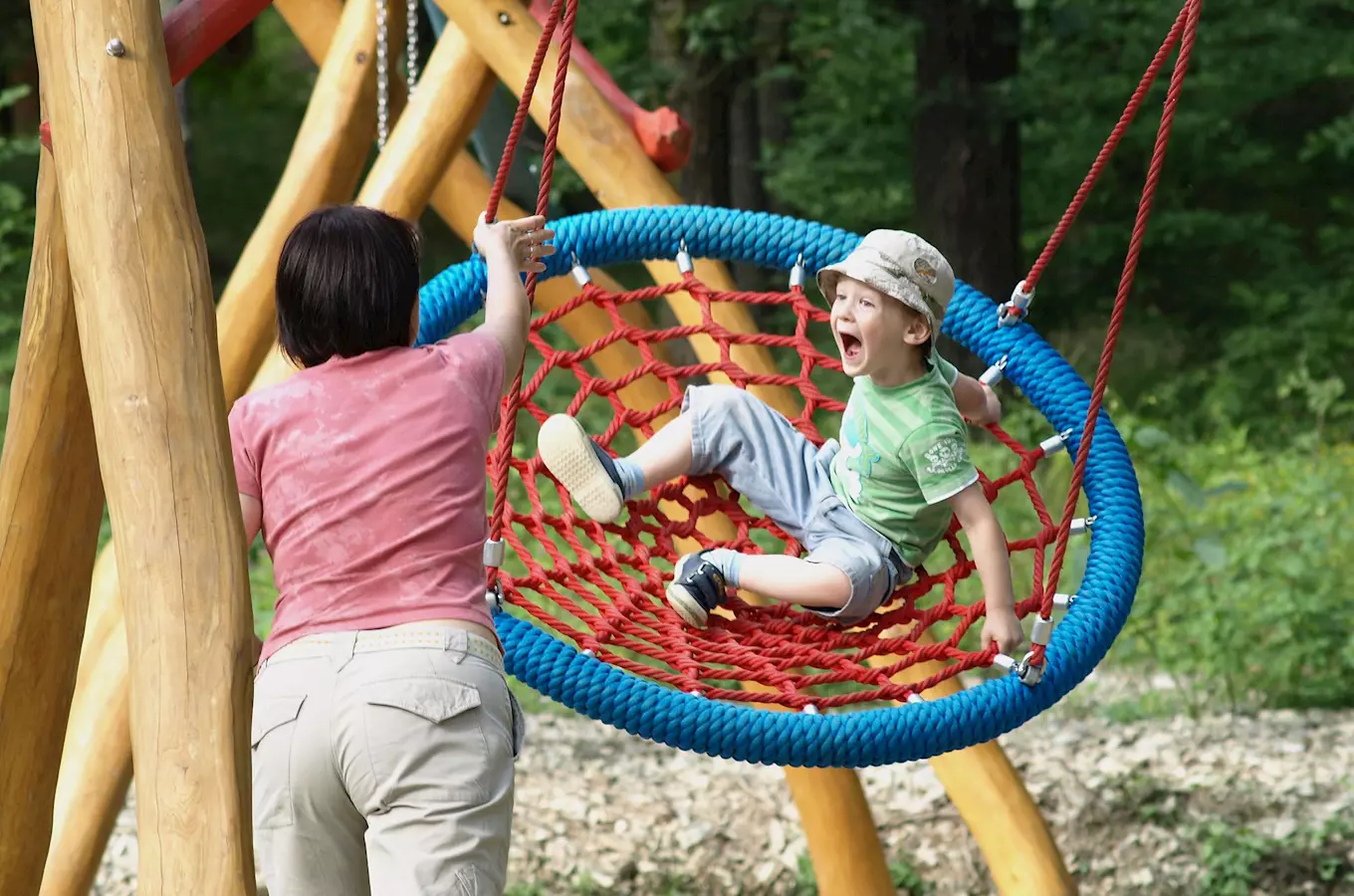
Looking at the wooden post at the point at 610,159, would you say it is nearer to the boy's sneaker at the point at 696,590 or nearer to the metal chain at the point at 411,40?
the metal chain at the point at 411,40

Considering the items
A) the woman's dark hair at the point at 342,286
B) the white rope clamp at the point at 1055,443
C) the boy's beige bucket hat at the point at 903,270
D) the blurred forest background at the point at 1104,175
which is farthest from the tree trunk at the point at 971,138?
the woman's dark hair at the point at 342,286

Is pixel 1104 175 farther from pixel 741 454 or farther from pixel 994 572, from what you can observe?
pixel 994 572

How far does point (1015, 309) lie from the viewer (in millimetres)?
3031

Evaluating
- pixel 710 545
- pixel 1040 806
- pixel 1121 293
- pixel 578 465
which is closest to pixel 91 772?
pixel 578 465

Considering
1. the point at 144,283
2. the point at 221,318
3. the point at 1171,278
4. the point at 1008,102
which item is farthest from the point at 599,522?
the point at 1171,278

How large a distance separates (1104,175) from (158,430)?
998 centimetres

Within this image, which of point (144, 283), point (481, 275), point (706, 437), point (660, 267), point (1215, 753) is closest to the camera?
point (144, 283)

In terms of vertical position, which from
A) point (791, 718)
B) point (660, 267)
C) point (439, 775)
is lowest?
point (660, 267)

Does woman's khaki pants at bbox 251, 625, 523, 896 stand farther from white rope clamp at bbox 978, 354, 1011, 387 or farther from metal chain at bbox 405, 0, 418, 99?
metal chain at bbox 405, 0, 418, 99

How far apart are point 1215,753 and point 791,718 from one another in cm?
275

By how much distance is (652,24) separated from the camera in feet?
31.4

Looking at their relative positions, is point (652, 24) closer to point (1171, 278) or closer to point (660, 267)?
point (1171, 278)

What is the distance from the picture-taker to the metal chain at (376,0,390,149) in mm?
3441

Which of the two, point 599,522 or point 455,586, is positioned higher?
point 455,586
